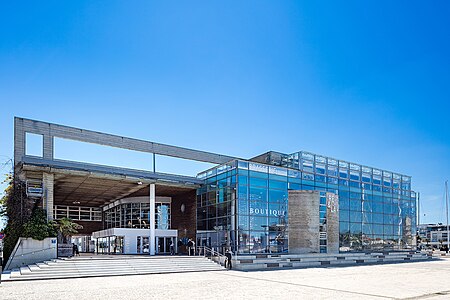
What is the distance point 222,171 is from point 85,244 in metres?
21.3

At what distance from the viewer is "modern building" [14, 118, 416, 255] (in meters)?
27.4

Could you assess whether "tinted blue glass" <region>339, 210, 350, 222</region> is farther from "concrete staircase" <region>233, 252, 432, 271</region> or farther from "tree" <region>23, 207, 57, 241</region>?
"tree" <region>23, 207, 57, 241</region>

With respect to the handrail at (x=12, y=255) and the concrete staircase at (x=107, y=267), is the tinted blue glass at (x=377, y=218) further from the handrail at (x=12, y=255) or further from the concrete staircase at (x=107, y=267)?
the handrail at (x=12, y=255)

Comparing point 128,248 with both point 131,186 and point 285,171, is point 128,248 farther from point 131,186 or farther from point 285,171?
point 285,171

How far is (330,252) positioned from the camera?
31406 mm

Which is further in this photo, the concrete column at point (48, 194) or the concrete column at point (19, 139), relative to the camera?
the concrete column at point (19, 139)

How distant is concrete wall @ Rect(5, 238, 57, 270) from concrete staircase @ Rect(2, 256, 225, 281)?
3.03 ft

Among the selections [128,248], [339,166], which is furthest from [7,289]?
[339,166]

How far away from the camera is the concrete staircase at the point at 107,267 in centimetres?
1891

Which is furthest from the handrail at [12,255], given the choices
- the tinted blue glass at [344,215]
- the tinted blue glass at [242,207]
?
the tinted blue glass at [344,215]

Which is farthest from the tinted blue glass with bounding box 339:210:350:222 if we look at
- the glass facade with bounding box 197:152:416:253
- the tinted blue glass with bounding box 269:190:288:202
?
the tinted blue glass with bounding box 269:190:288:202

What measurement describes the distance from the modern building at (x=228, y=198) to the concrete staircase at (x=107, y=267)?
3958 mm

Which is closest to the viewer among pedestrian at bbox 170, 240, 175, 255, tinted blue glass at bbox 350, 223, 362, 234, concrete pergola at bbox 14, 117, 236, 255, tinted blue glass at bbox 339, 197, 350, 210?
concrete pergola at bbox 14, 117, 236, 255

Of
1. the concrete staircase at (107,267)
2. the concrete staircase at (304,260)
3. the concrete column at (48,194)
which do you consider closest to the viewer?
the concrete staircase at (107,267)
